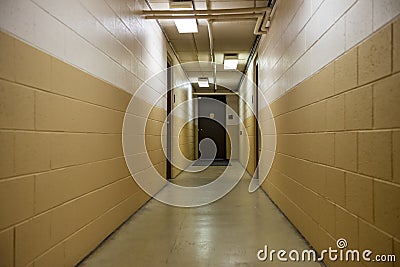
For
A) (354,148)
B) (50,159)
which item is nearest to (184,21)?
(50,159)

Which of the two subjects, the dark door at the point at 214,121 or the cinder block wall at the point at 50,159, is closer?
the cinder block wall at the point at 50,159

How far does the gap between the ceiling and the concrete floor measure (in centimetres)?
260

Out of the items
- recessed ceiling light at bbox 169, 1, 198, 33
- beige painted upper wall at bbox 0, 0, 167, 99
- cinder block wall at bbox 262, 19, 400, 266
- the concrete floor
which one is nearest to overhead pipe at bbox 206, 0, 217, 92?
recessed ceiling light at bbox 169, 1, 198, 33

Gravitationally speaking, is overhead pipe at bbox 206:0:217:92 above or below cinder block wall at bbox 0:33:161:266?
above

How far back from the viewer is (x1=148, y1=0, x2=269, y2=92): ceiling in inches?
174

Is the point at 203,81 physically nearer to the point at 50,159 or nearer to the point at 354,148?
the point at 50,159

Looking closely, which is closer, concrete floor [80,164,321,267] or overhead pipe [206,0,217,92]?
concrete floor [80,164,321,267]

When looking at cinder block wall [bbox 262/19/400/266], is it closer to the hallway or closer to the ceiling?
the hallway

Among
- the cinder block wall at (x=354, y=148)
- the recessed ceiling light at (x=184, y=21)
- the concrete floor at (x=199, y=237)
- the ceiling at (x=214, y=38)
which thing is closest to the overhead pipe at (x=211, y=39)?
the ceiling at (x=214, y=38)

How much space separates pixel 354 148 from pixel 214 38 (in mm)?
4625

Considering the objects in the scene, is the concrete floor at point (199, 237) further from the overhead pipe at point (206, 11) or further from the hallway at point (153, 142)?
the overhead pipe at point (206, 11)

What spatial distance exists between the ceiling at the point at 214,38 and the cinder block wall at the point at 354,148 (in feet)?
7.31

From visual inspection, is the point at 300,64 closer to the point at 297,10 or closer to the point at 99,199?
the point at 297,10

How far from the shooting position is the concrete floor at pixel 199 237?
225 cm
